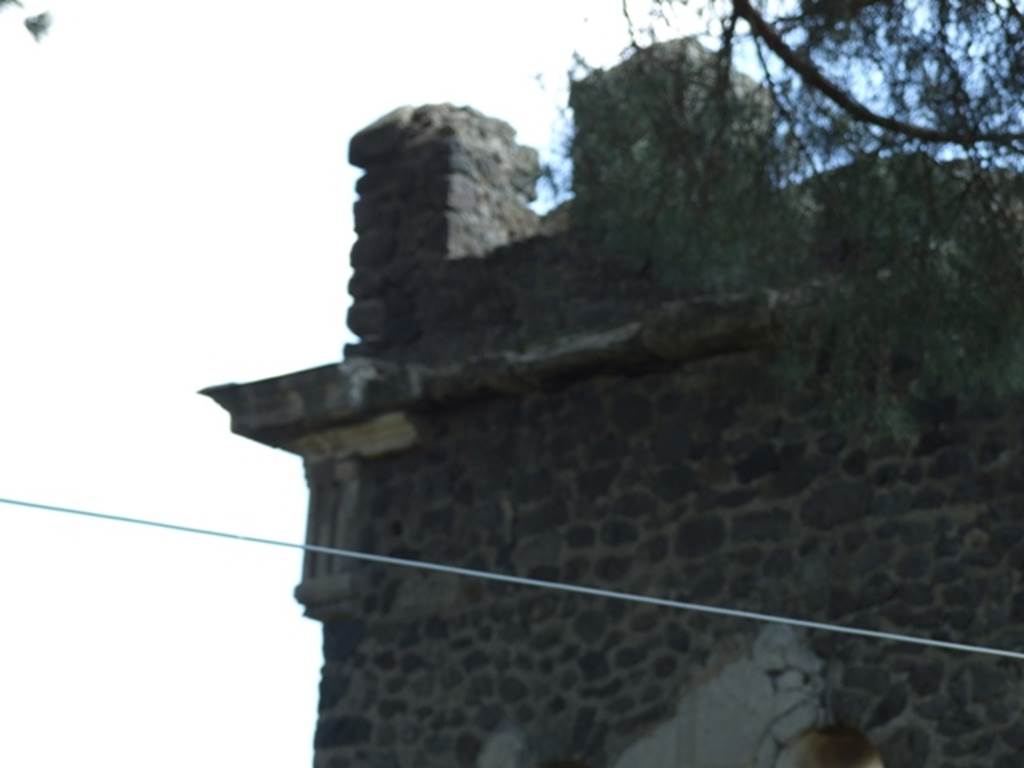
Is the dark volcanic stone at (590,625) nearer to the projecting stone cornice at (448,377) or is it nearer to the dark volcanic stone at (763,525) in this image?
the dark volcanic stone at (763,525)

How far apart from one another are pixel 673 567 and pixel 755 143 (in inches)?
104

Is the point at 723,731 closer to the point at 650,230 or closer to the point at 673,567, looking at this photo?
the point at 673,567

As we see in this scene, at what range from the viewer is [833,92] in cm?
867

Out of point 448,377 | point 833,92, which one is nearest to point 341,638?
point 448,377

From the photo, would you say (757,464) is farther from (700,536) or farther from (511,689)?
(511,689)

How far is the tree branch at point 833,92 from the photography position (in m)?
8.54

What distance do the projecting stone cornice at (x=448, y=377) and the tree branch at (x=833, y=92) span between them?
1.78m

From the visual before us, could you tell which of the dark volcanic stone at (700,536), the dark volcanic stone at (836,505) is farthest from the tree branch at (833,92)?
the dark volcanic stone at (700,536)

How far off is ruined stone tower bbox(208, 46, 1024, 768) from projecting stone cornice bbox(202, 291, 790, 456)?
14 mm

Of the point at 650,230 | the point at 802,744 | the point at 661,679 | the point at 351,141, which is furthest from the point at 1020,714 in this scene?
the point at 351,141

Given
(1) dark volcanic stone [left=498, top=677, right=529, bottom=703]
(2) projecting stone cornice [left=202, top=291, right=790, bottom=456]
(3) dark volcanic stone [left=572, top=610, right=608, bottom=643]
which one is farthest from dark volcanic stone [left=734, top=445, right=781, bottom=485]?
(1) dark volcanic stone [left=498, top=677, right=529, bottom=703]

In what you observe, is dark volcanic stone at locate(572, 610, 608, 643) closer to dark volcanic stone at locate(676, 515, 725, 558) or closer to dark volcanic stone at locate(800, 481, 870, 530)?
dark volcanic stone at locate(676, 515, 725, 558)

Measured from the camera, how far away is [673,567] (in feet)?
36.0

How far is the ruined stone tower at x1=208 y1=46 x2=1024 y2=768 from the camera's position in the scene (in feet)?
33.5
